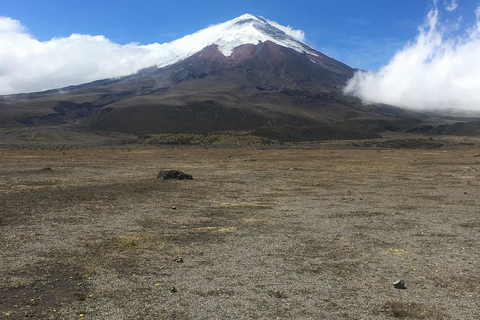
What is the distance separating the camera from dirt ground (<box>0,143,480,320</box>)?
8.87m

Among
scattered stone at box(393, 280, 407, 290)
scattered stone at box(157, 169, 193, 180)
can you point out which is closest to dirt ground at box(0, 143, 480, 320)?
A: scattered stone at box(393, 280, 407, 290)

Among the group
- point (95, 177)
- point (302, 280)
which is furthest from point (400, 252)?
point (95, 177)

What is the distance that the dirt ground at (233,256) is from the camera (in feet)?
29.1

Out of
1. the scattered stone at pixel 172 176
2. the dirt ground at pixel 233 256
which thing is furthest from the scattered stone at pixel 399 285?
the scattered stone at pixel 172 176

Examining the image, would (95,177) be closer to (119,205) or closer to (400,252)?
(119,205)

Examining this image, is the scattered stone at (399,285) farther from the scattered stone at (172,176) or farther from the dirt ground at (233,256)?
the scattered stone at (172,176)

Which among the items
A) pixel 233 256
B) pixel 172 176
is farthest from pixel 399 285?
pixel 172 176

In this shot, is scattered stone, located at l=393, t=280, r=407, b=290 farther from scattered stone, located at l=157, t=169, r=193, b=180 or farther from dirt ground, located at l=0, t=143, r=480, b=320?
scattered stone, located at l=157, t=169, r=193, b=180

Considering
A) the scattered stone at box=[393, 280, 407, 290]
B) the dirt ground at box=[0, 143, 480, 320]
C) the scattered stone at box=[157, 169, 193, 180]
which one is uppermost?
the scattered stone at box=[393, 280, 407, 290]

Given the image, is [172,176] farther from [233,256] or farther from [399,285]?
[399,285]

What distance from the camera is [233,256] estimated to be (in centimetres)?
1255

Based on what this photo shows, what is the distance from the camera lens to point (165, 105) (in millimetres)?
187375

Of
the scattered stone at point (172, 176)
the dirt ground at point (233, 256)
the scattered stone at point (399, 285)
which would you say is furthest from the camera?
the scattered stone at point (172, 176)

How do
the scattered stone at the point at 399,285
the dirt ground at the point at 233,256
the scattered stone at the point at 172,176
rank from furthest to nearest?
1. the scattered stone at the point at 172,176
2. the scattered stone at the point at 399,285
3. the dirt ground at the point at 233,256
